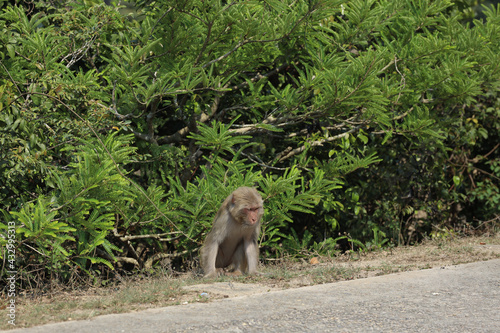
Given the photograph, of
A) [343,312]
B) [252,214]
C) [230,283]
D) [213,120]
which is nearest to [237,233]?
[252,214]

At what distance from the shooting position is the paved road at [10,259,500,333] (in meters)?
4.29

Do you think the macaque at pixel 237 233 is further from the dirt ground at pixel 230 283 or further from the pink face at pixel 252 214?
the dirt ground at pixel 230 283

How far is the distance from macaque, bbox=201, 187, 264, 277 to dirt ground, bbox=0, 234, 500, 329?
236 millimetres

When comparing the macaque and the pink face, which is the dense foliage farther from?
the pink face

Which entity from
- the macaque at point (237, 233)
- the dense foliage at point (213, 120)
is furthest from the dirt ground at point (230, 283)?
the dense foliage at point (213, 120)

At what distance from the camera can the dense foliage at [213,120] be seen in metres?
6.38

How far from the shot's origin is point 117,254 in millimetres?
7859

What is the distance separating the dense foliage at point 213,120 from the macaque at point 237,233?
400 millimetres

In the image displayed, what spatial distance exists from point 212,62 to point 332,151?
2.41 m

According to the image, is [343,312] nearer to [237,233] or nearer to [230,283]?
[230,283]

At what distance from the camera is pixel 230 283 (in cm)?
593

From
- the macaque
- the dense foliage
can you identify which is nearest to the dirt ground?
the macaque

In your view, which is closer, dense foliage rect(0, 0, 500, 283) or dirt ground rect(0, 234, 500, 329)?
dirt ground rect(0, 234, 500, 329)

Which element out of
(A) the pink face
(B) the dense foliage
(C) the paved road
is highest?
(B) the dense foliage
